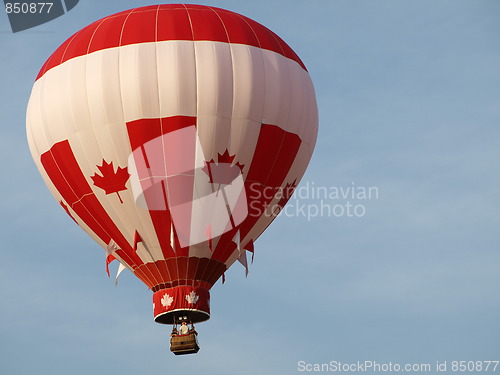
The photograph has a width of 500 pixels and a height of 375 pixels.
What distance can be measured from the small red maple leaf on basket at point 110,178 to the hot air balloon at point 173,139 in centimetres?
2

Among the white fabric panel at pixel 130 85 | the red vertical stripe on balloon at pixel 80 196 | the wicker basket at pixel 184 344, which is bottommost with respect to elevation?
the wicker basket at pixel 184 344

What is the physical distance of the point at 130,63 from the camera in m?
31.3

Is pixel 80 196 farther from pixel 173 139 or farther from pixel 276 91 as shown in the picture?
pixel 276 91

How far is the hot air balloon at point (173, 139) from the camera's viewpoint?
102 feet

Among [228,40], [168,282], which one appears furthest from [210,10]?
[168,282]

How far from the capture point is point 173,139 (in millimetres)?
31156

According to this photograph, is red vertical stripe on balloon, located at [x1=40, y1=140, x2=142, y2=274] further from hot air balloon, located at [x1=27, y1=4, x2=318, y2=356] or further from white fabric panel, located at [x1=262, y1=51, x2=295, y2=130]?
white fabric panel, located at [x1=262, y1=51, x2=295, y2=130]

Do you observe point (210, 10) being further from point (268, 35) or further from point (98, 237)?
point (98, 237)

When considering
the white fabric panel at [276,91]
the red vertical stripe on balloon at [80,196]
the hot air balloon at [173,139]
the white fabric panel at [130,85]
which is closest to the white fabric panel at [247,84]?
the hot air balloon at [173,139]

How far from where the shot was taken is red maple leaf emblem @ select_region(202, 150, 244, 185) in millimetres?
31375

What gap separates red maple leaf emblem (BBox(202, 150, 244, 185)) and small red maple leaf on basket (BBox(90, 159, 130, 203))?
1.59 m

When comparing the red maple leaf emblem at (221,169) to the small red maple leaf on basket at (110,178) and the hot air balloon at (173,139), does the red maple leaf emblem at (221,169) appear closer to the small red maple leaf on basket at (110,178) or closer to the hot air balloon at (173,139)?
A: the hot air balloon at (173,139)

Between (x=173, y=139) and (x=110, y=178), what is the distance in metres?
1.49

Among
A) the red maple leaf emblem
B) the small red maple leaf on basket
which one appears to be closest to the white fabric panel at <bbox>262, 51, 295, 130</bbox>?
the red maple leaf emblem
